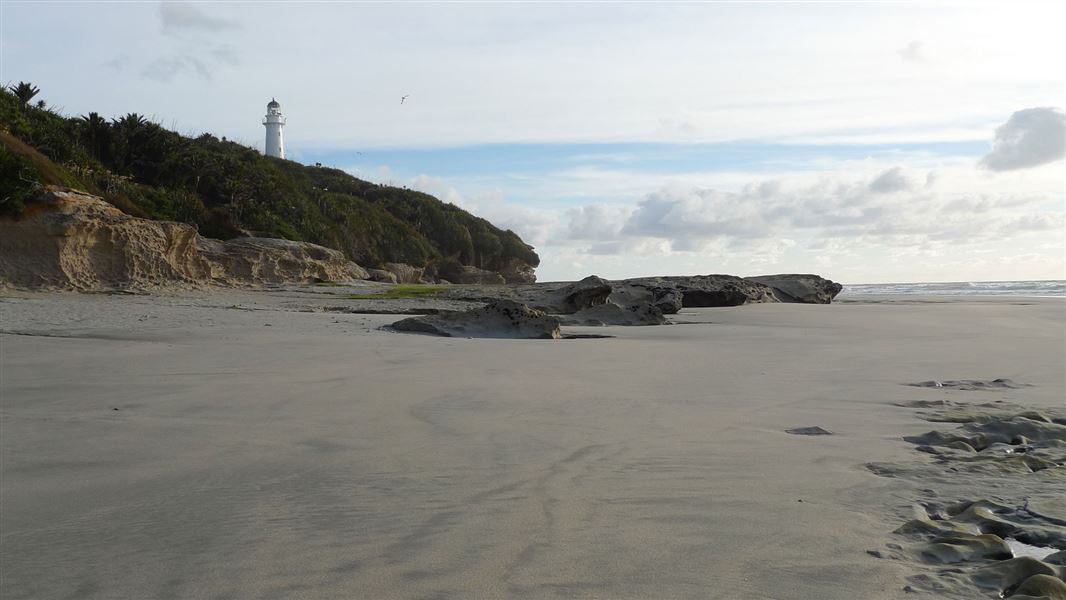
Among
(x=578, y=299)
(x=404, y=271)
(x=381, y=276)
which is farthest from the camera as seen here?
(x=404, y=271)

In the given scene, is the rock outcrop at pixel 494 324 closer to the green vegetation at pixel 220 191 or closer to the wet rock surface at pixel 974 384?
the wet rock surface at pixel 974 384

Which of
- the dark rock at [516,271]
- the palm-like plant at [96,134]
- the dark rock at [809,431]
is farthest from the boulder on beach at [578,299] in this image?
the dark rock at [516,271]

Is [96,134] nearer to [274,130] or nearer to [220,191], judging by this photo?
[220,191]

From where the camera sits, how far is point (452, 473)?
2693 millimetres

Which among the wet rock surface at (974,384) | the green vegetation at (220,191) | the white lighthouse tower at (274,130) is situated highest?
the white lighthouse tower at (274,130)

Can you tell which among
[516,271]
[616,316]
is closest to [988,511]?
[616,316]

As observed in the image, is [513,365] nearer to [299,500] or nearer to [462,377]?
[462,377]

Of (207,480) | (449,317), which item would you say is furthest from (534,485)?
(449,317)

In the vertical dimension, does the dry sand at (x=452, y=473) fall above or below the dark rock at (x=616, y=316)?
below

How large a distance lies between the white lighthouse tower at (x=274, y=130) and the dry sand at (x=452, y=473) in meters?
52.3

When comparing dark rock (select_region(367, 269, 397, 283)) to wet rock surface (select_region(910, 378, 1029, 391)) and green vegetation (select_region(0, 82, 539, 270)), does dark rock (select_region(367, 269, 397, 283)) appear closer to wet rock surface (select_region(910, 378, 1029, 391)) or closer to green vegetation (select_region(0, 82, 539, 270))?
green vegetation (select_region(0, 82, 539, 270))

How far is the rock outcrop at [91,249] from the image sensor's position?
44.1 ft

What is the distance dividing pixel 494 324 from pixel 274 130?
169 ft

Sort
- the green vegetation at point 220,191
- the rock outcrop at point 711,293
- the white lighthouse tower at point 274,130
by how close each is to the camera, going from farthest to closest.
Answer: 1. the white lighthouse tower at point 274,130
2. the green vegetation at point 220,191
3. the rock outcrop at point 711,293
